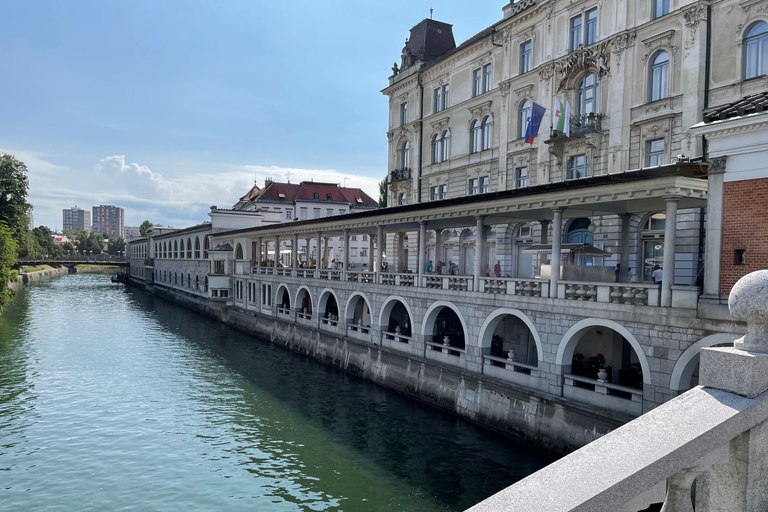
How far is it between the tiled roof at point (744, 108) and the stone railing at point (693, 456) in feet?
37.8

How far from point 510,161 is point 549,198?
632 inches

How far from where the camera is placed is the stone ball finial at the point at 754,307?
3734 millimetres

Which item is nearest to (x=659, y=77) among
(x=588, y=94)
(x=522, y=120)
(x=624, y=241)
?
(x=588, y=94)

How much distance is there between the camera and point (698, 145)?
74.4 ft

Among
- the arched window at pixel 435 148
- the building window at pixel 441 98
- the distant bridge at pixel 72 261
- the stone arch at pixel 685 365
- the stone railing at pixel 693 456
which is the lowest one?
the distant bridge at pixel 72 261

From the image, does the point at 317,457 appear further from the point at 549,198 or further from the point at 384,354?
the point at 549,198

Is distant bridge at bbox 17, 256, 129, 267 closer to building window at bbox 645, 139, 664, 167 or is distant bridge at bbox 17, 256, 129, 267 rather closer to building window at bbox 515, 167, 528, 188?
building window at bbox 515, 167, 528, 188

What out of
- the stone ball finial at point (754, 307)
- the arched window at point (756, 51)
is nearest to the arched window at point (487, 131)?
the arched window at point (756, 51)

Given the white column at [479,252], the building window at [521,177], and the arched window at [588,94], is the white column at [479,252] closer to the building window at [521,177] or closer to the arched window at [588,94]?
the arched window at [588,94]

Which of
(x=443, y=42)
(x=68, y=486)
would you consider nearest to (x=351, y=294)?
(x=68, y=486)

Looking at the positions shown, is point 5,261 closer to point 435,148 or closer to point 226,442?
point 226,442

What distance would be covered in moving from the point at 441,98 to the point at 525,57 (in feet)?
30.5

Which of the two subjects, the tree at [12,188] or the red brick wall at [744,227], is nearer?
the red brick wall at [744,227]

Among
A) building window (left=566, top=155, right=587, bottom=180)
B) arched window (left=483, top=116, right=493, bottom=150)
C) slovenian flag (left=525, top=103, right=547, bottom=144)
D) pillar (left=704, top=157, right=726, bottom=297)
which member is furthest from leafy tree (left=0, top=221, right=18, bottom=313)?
pillar (left=704, top=157, right=726, bottom=297)
